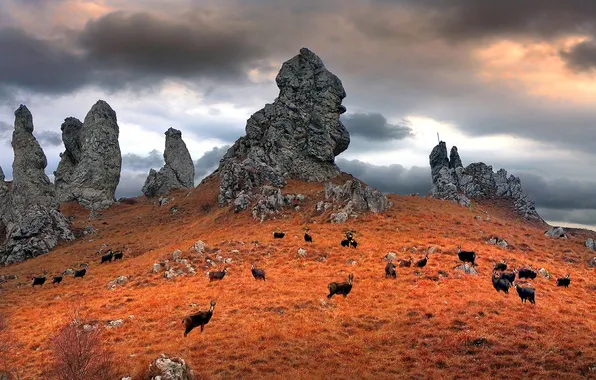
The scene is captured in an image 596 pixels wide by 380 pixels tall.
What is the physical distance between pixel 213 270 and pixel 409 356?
22.3 metres

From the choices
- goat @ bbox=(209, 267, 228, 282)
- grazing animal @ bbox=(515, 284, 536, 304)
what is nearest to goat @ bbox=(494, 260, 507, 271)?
grazing animal @ bbox=(515, 284, 536, 304)

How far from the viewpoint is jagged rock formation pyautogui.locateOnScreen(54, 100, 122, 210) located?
325 ft

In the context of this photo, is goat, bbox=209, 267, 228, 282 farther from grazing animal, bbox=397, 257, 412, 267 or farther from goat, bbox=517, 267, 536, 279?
goat, bbox=517, 267, 536, 279

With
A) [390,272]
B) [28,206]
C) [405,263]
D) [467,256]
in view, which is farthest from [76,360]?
[28,206]

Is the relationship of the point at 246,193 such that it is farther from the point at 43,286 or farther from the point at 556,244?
the point at 556,244

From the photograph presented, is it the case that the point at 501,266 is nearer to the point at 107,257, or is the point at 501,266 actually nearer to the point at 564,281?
the point at 564,281

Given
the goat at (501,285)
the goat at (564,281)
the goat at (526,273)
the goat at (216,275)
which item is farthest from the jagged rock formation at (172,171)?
the goat at (564,281)

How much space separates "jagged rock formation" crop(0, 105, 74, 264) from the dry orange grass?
8.85 meters

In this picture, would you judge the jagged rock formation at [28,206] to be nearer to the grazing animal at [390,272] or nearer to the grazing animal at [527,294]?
the grazing animal at [390,272]

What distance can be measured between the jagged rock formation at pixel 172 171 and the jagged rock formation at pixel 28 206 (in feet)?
92.7

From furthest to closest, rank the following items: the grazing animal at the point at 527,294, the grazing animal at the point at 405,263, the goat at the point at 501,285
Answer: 1. the grazing animal at the point at 405,263
2. the goat at the point at 501,285
3. the grazing animal at the point at 527,294

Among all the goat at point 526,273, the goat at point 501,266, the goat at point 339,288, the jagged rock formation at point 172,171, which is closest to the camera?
the goat at point 339,288

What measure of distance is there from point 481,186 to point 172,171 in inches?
3554

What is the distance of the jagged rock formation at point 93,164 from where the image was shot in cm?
9919
